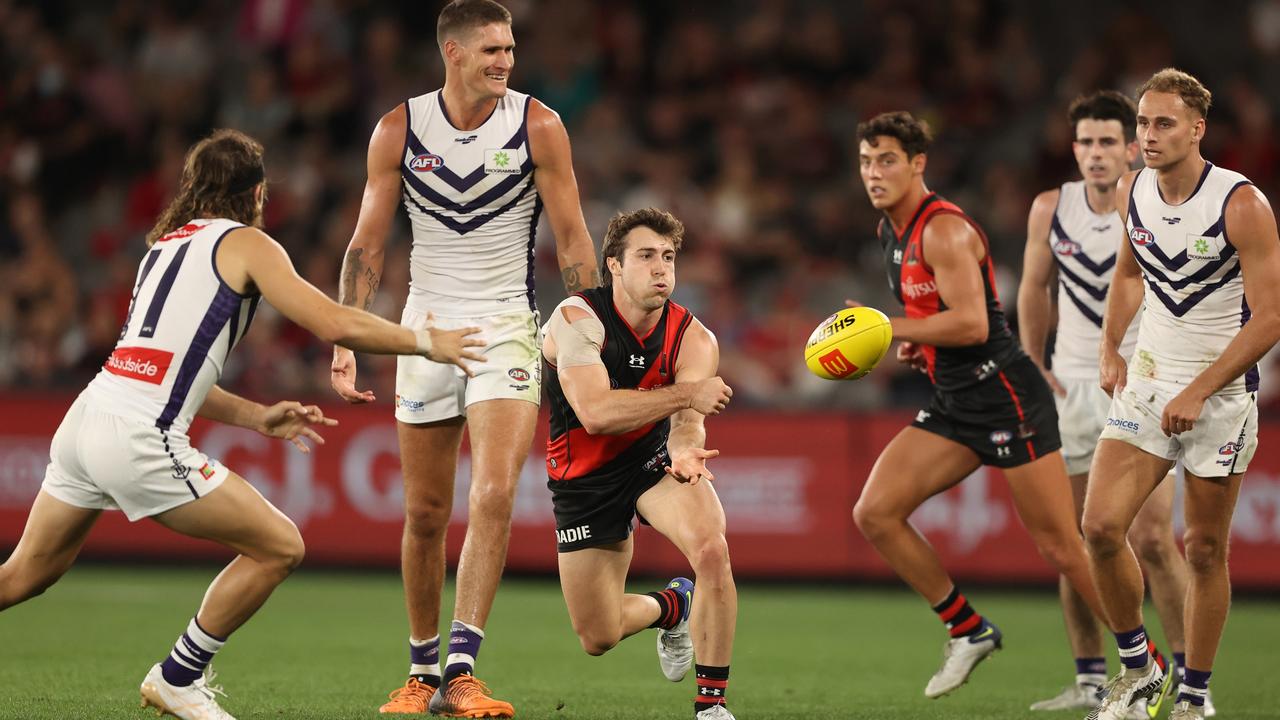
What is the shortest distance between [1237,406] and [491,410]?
3227 millimetres

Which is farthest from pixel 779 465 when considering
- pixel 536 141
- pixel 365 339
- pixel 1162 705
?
pixel 365 339

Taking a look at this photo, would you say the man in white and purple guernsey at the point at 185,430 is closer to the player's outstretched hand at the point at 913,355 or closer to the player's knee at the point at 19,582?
the player's knee at the point at 19,582

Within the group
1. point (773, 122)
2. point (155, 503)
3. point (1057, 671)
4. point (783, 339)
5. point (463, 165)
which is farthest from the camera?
point (773, 122)

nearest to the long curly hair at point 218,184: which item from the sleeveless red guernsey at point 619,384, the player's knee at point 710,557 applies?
the sleeveless red guernsey at point 619,384

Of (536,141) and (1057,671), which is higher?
(536,141)

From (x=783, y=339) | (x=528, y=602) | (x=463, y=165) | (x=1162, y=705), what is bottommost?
(x=528, y=602)

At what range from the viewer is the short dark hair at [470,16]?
23.2ft

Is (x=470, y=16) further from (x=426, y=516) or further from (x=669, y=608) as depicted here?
(x=669, y=608)

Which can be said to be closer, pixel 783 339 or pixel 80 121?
pixel 783 339

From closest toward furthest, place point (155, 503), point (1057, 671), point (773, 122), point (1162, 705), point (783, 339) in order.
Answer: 1. point (155, 503)
2. point (1162, 705)
3. point (1057, 671)
4. point (783, 339)
5. point (773, 122)

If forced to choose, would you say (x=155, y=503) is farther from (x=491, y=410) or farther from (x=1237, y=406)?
(x=1237, y=406)

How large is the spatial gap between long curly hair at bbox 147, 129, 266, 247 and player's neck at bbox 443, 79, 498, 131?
4.30 ft

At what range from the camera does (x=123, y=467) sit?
5.70m

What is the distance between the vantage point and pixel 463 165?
712 centimetres
